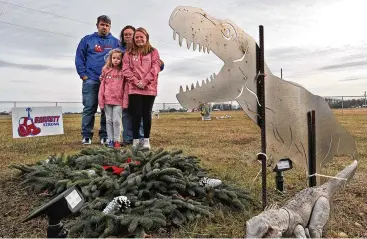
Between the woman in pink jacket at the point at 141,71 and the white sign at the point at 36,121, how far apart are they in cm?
513

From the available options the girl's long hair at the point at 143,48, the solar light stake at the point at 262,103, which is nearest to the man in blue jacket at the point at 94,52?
the girl's long hair at the point at 143,48

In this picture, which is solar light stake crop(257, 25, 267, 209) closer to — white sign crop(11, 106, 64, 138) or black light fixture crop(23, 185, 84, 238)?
black light fixture crop(23, 185, 84, 238)

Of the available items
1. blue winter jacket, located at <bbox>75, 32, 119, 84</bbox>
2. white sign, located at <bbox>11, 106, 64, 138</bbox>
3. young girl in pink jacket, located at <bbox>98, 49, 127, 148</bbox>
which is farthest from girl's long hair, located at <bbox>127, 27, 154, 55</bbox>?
white sign, located at <bbox>11, 106, 64, 138</bbox>

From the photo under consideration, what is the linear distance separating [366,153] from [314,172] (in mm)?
4689

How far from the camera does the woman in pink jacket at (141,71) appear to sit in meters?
5.33

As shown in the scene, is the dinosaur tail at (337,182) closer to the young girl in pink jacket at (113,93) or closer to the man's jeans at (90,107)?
the young girl in pink jacket at (113,93)

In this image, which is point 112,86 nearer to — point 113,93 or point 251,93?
point 113,93

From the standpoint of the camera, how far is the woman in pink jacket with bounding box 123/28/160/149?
5332mm

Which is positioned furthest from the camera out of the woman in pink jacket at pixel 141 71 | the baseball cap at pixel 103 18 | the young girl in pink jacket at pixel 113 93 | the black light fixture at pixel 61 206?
the baseball cap at pixel 103 18

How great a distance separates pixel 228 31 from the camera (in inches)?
124

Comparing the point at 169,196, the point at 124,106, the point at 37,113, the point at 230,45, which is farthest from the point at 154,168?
the point at 37,113

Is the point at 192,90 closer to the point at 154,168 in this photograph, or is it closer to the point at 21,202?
the point at 154,168

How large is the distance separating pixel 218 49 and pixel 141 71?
8.22ft

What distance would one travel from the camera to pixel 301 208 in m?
2.77
